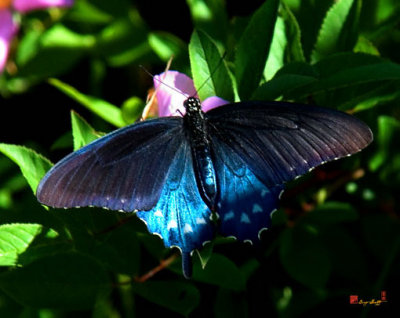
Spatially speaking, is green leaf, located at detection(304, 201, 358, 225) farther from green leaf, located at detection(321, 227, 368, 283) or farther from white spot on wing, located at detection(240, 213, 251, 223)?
white spot on wing, located at detection(240, 213, 251, 223)

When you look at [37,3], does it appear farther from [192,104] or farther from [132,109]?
[192,104]

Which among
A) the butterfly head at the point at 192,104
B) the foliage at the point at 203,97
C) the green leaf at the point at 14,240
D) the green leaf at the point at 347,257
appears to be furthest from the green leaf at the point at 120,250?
the green leaf at the point at 347,257

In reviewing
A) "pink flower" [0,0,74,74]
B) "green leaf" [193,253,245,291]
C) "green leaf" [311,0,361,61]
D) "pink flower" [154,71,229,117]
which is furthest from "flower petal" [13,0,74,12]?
"green leaf" [193,253,245,291]

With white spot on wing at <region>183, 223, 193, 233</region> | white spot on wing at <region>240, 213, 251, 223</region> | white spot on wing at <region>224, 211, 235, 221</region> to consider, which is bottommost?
white spot on wing at <region>183, 223, 193, 233</region>

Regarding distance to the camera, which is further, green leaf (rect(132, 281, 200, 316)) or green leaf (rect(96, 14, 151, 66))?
green leaf (rect(96, 14, 151, 66))

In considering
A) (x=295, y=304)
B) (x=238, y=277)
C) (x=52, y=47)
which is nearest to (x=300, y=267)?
(x=295, y=304)

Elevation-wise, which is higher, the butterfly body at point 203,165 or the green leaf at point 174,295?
the butterfly body at point 203,165

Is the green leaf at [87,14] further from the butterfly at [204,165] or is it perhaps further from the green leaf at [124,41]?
the butterfly at [204,165]

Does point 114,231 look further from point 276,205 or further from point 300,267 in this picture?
point 300,267
